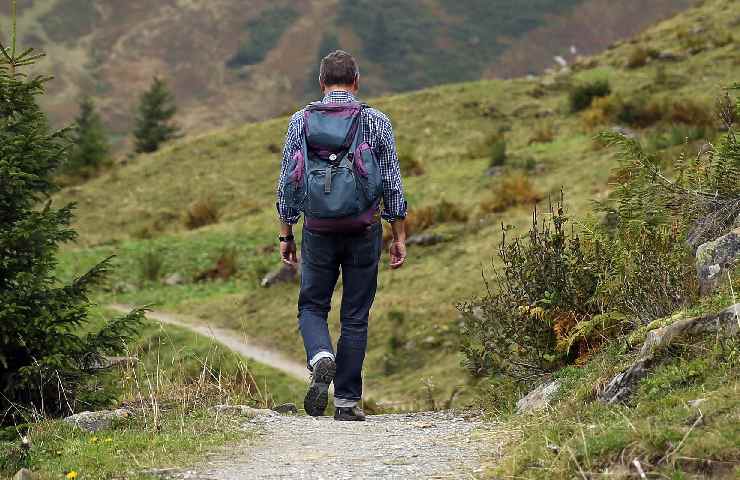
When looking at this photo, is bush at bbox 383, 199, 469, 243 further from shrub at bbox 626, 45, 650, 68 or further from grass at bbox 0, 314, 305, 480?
shrub at bbox 626, 45, 650, 68

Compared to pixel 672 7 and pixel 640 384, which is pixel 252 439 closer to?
pixel 640 384

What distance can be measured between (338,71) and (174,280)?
13.9m

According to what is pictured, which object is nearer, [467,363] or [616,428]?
[616,428]

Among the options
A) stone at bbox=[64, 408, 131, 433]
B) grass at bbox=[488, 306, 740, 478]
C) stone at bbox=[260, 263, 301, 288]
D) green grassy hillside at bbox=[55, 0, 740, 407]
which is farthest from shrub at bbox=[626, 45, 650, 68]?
stone at bbox=[64, 408, 131, 433]

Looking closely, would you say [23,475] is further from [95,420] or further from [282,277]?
[282,277]

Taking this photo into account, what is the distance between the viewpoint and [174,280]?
19891 millimetres

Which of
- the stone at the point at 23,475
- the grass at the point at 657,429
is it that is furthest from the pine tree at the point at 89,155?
the grass at the point at 657,429

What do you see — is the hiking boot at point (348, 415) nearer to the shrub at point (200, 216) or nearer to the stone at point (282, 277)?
the stone at point (282, 277)

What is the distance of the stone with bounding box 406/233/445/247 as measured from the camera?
54.9 ft

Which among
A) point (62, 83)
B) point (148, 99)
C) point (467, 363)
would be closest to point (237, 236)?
point (467, 363)

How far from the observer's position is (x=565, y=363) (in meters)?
7.07

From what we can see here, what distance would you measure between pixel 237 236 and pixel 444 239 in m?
6.87

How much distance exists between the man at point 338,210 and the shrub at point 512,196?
1005 centimetres

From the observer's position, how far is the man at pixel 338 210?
20.7 ft
